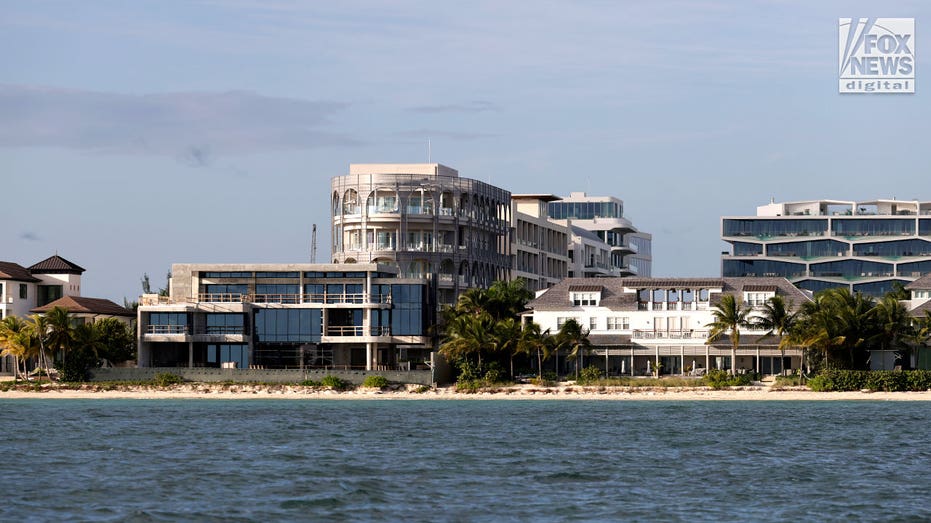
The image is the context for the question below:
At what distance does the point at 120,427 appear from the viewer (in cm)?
Answer: 8525

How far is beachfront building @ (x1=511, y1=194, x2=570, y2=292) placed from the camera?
168 m

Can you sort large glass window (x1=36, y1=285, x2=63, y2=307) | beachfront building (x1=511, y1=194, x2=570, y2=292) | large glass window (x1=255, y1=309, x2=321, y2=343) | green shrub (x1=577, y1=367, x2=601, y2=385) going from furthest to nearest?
1. beachfront building (x1=511, y1=194, x2=570, y2=292)
2. large glass window (x1=36, y1=285, x2=63, y2=307)
3. large glass window (x1=255, y1=309, x2=321, y2=343)
4. green shrub (x1=577, y1=367, x2=601, y2=385)

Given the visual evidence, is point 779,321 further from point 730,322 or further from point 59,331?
point 59,331

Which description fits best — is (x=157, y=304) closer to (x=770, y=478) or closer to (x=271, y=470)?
(x=271, y=470)

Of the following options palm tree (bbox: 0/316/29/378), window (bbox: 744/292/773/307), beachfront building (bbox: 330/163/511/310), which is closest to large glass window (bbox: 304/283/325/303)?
beachfront building (bbox: 330/163/511/310)

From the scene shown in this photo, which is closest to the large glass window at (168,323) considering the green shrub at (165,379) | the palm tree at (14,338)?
the green shrub at (165,379)

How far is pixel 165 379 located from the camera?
119 metres

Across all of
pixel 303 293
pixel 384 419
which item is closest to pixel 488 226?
pixel 303 293

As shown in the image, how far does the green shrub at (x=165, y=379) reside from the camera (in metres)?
118

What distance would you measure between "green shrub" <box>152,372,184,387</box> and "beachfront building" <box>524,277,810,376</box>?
30.9 m

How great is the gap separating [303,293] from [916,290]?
5990 cm

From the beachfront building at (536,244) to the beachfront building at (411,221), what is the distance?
56.4 ft

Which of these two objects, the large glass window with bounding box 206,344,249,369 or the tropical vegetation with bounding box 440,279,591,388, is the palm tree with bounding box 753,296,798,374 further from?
the large glass window with bounding box 206,344,249,369

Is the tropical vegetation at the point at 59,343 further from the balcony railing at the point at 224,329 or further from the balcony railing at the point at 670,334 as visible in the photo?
the balcony railing at the point at 670,334
